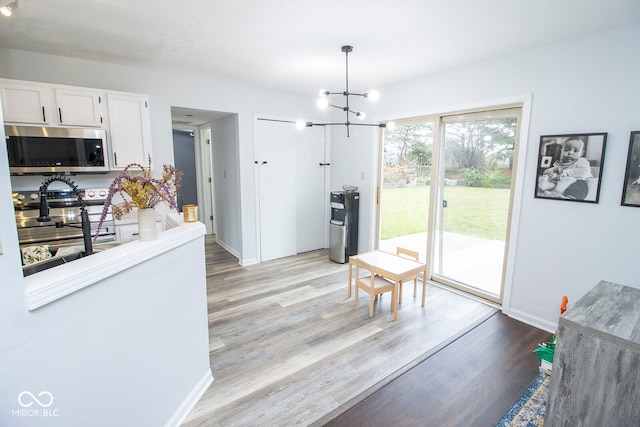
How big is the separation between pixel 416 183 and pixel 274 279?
233 cm

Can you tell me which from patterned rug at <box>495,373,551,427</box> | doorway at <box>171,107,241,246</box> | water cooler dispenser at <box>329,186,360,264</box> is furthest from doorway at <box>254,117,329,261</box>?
patterned rug at <box>495,373,551,427</box>

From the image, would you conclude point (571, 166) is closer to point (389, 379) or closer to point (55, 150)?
point (389, 379)

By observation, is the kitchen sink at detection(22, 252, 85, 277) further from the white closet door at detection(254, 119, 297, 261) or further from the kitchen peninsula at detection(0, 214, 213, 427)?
the white closet door at detection(254, 119, 297, 261)

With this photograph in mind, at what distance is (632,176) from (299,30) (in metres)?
Result: 2.89

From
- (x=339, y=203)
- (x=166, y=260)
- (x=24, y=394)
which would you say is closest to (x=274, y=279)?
(x=339, y=203)

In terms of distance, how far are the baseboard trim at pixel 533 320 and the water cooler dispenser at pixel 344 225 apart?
2.27 meters

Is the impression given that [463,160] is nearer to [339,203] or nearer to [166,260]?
[339,203]

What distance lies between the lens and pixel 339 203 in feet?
15.4

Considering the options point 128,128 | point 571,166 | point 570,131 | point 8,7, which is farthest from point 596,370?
point 128,128

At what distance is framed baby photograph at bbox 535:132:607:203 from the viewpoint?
2.47m

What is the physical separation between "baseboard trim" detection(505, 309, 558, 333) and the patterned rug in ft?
2.80

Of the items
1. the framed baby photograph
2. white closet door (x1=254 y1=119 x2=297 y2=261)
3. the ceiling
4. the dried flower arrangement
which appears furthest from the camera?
white closet door (x1=254 y1=119 x2=297 y2=261)

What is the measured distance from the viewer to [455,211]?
367 cm
